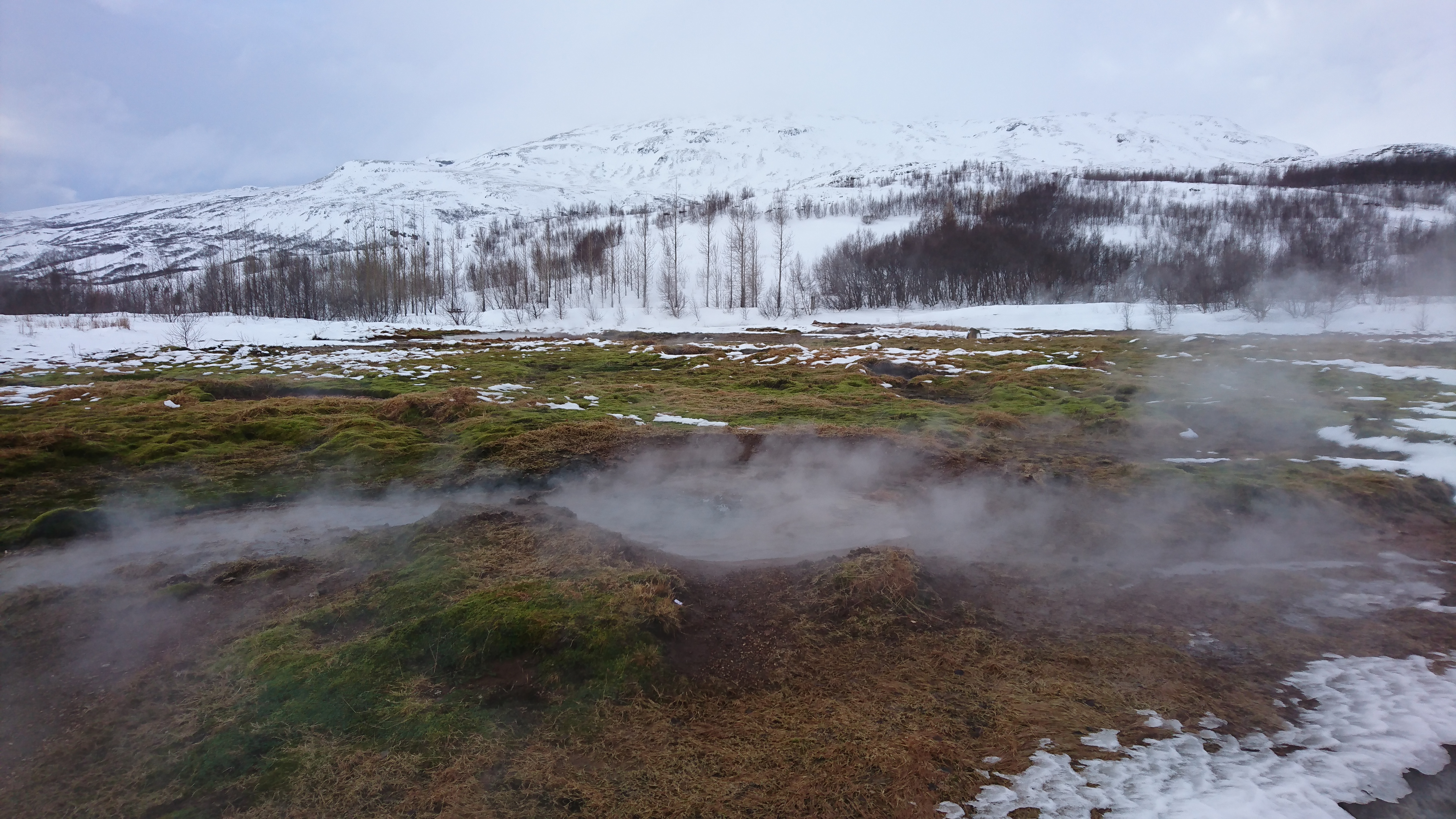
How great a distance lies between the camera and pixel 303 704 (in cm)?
369

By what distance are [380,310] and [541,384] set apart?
49.3m

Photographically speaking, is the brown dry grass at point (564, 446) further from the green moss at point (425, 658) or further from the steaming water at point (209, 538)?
the green moss at point (425, 658)

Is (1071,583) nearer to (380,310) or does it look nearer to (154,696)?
(154,696)

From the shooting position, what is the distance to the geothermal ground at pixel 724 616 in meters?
3.20

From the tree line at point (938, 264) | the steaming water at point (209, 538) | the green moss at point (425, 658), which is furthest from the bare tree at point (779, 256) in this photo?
the green moss at point (425, 658)

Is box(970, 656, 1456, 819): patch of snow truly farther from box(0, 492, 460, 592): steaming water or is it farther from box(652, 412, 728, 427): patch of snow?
box(652, 412, 728, 427): patch of snow

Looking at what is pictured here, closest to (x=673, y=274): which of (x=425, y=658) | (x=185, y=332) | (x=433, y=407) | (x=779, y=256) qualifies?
(x=779, y=256)

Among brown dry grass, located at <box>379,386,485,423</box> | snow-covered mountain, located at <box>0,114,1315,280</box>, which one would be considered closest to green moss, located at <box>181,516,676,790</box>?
brown dry grass, located at <box>379,386,485,423</box>

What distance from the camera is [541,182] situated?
171m

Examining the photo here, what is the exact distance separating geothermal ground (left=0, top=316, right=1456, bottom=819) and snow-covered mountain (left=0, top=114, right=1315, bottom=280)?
113789 millimetres

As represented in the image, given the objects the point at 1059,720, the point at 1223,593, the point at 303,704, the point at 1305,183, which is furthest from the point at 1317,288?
the point at 1305,183

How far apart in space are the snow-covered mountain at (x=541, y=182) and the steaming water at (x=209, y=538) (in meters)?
116

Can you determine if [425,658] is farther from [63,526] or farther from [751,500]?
[63,526]

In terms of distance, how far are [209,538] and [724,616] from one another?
5.39m
